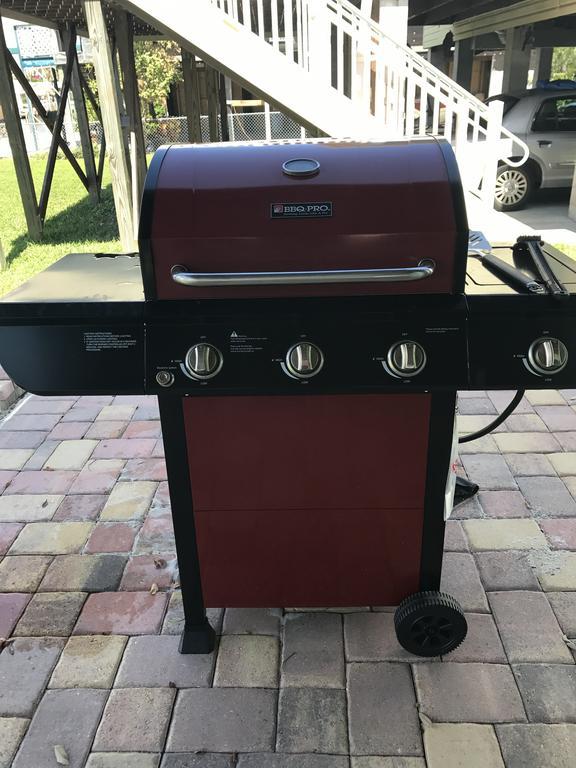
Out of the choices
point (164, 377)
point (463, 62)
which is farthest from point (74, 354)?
point (463, 62)

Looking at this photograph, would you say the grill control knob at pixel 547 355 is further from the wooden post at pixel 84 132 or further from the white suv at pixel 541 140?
the wooden post at pixel 84 132

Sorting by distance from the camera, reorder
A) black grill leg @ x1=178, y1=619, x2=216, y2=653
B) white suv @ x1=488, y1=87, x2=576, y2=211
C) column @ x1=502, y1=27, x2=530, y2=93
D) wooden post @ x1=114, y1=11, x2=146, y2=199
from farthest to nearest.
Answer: column @ x1=502, y1=27, x2=530, y2=93, white suv @ x1=488, y1=87, x2=576, y2=211, wooden post @ x1=114, y1=11, x2=146, y2=199, black grill leg @ x1=178, y1=619, x2=216, y2=653

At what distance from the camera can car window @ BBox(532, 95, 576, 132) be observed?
7.57 meters

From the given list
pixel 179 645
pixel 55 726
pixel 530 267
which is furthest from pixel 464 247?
pixel 55 726

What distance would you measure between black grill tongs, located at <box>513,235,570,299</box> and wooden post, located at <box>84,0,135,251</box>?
187 inches

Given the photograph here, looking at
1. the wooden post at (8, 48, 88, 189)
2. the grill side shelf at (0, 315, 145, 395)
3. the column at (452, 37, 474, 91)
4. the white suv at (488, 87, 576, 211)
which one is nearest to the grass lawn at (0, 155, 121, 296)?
the wooden post at (8, 48, 88, 189)

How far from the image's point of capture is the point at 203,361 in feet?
4.83

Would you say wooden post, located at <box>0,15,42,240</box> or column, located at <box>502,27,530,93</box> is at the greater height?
column, located at <box>502,27,530,93</box>

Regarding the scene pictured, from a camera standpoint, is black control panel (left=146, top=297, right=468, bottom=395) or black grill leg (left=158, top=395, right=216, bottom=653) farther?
black grill leg (left=158, top=395, right=216, bottom=653)

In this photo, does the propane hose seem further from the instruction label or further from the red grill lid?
the instruction label

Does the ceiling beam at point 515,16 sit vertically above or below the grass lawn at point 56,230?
above

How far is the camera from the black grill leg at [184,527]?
63.4 inches

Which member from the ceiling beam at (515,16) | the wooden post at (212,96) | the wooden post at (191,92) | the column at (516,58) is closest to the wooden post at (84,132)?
the wooden post at (191,92)

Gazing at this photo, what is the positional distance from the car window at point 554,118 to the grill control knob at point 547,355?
23.5ft
